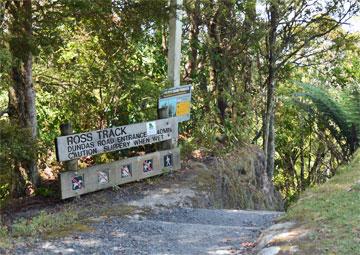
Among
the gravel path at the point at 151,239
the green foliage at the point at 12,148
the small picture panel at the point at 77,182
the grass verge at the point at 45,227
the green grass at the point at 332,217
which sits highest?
the green foliage at the point at 12,148

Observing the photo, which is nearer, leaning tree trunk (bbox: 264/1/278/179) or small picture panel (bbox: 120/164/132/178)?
small picture panel (bbox: 120/164/132/178)

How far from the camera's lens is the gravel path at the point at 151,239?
5688 mm

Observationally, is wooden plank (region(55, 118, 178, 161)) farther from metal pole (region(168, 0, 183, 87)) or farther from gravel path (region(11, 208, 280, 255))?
gravel path (region(11, 208, 280, 255))

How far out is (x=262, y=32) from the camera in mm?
A: 11891

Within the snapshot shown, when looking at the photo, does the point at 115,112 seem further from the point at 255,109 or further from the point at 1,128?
the point at 255,109

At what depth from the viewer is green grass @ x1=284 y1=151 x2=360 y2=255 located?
4423 mm

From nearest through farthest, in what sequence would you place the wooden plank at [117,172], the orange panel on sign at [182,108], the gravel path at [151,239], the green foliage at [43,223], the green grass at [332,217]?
the green grass at [332,217] → the gravel path at [151,239] → the green foliage at [43,223] → the wooden plank at [117,172] → the orange panel on sign at [182,108]

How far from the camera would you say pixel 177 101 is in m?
10.1

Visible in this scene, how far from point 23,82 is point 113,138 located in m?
1.82

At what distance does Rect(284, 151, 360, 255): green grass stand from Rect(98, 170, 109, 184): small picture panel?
354cm

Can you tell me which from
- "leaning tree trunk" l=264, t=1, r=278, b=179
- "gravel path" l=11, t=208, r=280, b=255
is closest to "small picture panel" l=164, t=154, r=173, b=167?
"gravel path" l=11, t=208, r=280, b=255

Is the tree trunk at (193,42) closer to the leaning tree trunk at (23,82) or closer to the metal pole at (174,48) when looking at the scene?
the metal pole at (174,48)

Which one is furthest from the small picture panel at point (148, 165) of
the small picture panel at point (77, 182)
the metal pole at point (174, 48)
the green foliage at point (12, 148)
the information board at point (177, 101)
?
the green foliage at point (12, 148)

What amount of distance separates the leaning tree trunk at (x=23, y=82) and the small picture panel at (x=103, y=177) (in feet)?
3.81
